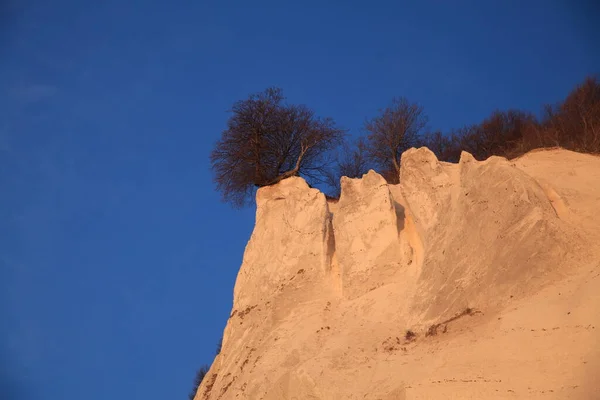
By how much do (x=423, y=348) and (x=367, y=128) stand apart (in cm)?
1430

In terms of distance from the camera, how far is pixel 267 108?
26094 mm

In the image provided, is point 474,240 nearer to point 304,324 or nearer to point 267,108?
point 304,324

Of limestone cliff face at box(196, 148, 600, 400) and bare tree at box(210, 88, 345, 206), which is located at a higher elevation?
bare tree at box(210, 88, 345, 206)

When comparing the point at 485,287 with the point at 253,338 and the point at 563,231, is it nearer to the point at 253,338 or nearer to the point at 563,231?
the point at 563,231

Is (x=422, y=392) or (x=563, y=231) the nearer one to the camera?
(x=422, y=392)

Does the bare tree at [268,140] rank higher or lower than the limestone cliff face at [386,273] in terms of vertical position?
higher

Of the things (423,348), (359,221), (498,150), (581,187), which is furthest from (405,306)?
(498,150)

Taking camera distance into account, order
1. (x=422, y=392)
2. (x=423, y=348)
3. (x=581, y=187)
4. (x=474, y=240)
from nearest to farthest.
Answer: (x=422, y=392) → (x=423, y=348) → (x=474, y=240) → (x=581, y=187)

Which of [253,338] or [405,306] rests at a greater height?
[253,338]

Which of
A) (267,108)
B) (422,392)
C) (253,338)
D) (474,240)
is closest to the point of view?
(422,392)

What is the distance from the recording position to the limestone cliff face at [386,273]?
598 inches

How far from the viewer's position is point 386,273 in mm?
18359

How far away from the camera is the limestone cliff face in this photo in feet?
49.8

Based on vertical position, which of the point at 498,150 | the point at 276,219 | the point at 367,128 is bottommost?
the point at 276,219
